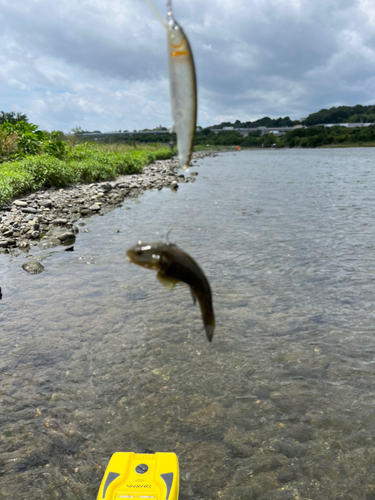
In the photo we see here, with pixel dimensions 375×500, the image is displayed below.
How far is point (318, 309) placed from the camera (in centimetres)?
842

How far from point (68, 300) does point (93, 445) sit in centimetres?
453

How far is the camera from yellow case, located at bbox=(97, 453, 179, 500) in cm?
341

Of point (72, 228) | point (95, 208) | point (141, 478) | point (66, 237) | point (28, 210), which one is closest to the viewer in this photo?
point (141, 478)

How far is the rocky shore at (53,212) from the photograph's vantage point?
1327 cm

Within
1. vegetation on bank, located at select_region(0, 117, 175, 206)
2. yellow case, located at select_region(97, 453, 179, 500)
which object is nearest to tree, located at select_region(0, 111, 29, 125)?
vegetation on bank, located at select_region(0, 117, 175, 206)

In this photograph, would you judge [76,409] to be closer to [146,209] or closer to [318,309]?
Result: [318,309]

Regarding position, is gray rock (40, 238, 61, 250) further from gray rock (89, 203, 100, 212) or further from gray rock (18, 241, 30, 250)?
gray rock (89, 203, 100, 212)

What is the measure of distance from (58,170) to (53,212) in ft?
19.6

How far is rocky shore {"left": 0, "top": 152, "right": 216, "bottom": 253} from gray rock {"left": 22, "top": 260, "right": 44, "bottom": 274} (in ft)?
5.88

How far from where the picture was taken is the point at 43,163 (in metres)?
20.9

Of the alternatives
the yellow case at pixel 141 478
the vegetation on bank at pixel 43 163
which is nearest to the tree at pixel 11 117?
the vegetation on bank at pixel 43 163

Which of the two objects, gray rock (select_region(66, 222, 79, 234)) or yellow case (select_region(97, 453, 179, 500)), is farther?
gray rock (select_region(66, 222, 79, 234))

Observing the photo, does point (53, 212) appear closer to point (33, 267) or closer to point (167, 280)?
point (33, 267)

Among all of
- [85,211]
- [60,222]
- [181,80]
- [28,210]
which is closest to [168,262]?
[181,80]
